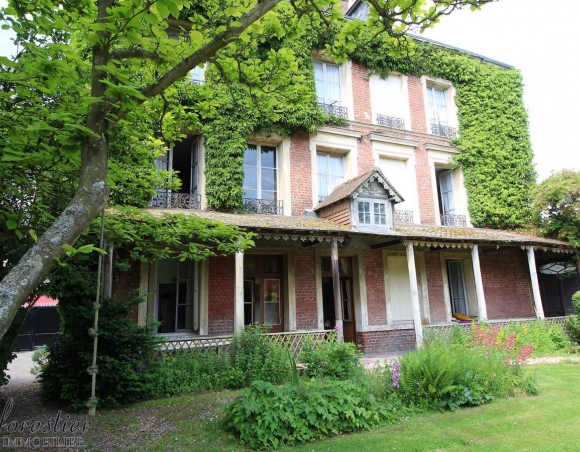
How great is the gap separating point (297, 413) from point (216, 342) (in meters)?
4.20

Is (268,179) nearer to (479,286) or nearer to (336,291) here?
(336,291)

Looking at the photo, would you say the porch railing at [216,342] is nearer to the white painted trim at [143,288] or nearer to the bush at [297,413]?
the white painted trim at [143,288]

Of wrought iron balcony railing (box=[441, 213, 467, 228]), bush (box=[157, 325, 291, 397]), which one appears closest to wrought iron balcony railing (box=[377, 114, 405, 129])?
wrought iron balcony railing (box=[441, 213, 467, 228])

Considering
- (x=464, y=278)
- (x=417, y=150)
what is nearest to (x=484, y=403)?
(x=464, y=278)

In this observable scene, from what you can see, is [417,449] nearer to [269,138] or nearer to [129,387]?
[129,387]

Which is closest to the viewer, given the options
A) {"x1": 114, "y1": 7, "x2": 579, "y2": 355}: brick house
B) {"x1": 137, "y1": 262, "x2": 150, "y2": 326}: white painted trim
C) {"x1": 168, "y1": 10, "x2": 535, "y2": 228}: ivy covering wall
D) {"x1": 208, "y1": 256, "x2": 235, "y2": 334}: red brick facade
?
{"x1": 137, "y1": 262, "x2": 150, "y2": 326}: white painted trim

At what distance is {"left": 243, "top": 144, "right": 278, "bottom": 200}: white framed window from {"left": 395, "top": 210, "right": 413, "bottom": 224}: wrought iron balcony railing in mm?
4391

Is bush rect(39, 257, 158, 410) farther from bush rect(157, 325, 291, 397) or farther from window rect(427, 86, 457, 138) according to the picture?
window rect(427, 86, 457, 138)

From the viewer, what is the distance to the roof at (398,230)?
31.9ft

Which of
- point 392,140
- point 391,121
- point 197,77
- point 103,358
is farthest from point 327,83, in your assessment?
point 103,358

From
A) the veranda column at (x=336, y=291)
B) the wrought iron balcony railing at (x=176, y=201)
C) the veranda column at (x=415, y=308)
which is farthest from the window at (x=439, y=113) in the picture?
the wrought iron balcony railing at (x=176, y=201)

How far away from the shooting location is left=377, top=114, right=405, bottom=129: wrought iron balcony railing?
1421 centimetres

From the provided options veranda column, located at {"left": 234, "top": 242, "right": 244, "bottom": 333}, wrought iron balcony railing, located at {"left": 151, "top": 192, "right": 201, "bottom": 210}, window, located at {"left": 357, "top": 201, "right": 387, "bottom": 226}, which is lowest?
veranda column, located at {"left": 234, "top": 242, "right": 244, "bottom": 333}

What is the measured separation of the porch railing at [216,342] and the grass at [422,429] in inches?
68.4
